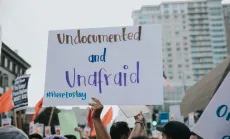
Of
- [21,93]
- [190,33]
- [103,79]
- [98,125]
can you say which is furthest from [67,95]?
[190,33]

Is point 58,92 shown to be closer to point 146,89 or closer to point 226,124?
point 146,89

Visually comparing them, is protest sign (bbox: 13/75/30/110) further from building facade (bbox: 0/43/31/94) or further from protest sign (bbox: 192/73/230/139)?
building facade (bbox: 0/43/31/94)

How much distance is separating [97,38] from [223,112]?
1662mm

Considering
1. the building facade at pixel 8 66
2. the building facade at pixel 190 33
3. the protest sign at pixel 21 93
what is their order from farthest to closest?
the building facade at pixel 190 33
the building facade at pixel 8 66
the protest sign at pixel 21 93

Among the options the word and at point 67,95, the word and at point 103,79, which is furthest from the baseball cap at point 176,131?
the word and at point 67,95

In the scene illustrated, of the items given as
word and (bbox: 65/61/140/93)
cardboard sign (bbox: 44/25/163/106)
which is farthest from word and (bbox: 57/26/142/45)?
word and (bbox: 65/61/140/93)

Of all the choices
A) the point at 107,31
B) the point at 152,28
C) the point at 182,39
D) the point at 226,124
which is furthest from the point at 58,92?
the point at 182,39

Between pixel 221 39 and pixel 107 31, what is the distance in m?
130

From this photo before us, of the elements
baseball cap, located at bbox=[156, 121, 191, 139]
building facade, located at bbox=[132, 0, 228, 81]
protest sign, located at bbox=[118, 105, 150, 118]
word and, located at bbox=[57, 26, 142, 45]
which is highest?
building facade, located at bbox=[132, 0, 228, 81]

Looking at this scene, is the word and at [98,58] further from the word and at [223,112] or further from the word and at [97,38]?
the word and at [223,112]

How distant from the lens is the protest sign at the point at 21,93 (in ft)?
20.6

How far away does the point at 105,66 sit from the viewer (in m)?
3.76

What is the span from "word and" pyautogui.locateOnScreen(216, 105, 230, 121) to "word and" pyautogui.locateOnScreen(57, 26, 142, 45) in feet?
4.36

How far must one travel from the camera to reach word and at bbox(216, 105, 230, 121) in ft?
9.00
